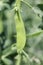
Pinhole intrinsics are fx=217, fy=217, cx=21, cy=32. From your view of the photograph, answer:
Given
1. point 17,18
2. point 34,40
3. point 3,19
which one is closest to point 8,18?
point 3,19

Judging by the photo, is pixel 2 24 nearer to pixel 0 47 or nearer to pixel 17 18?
pixel 0 47

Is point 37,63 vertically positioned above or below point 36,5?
below

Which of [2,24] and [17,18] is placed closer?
[17,18]

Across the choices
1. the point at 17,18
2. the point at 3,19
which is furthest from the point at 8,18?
the point at 17,18

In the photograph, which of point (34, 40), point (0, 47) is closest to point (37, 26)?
point (34, 40)

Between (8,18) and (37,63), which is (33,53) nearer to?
(37,63)

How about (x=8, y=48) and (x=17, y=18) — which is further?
(x=8, y=48)

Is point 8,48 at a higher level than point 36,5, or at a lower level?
lower
